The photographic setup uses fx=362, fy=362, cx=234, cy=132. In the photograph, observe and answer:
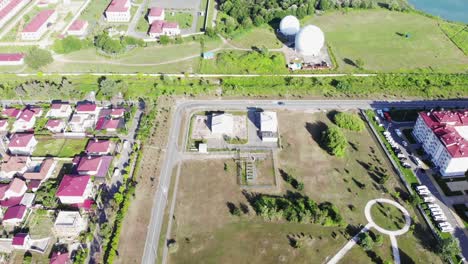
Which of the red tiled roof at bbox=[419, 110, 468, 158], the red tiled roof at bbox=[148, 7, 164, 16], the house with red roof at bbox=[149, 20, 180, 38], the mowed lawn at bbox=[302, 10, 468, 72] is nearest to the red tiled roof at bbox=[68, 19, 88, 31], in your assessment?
the red tiled roof at bbox=[148, 7, 164, 16]

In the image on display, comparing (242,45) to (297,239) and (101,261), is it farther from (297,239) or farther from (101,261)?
(101,261)

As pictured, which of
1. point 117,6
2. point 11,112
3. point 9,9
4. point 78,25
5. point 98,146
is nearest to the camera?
point 98,146

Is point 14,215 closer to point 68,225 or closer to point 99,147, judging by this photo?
point 68,225

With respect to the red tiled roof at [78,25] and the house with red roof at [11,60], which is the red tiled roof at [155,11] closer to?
the red tiled roof at [78,25]

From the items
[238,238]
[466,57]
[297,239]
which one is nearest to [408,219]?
[297,239]

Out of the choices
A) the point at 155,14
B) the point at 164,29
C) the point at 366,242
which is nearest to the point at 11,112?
the point at 164,29

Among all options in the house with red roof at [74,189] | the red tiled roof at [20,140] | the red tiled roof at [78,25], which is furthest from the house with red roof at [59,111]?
the red tiled roof at [78,25]
